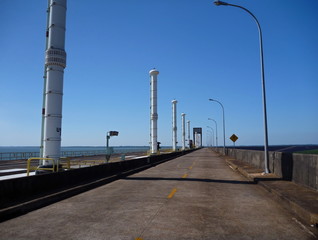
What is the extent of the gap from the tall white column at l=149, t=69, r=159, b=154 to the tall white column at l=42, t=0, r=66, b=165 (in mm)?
31727

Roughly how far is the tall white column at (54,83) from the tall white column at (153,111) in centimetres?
3173

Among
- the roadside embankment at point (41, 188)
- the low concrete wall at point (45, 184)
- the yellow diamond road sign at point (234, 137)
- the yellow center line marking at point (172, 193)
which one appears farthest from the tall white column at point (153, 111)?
the yellow center line marking at point (172, 193)

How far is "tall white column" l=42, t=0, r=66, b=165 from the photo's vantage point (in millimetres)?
13891

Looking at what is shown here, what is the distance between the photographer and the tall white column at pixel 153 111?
45.7 metres

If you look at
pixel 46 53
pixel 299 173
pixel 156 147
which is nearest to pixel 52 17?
pixel 46 53

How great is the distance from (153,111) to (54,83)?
33021mm

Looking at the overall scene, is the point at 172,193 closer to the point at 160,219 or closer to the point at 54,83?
the point at 160,219

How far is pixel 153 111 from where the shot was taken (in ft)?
153

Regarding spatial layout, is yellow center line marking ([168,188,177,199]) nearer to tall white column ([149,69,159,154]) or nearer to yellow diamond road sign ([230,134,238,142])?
yellow diamond road sign ([230,134,238,142])

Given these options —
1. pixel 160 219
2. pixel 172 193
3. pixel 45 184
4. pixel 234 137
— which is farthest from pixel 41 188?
pixel 234 137

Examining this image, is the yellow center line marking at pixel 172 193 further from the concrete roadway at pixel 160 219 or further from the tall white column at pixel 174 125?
the tall white column at pixel 174 125

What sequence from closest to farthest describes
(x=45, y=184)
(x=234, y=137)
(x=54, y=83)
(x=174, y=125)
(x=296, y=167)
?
(x=45, y=184), (x=296, y=167), (x=54, y=83), (x=234, y=137), (x=174, y=125)

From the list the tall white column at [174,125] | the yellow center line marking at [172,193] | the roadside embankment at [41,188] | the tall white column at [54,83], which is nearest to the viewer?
the roadside embankment at [41,188]

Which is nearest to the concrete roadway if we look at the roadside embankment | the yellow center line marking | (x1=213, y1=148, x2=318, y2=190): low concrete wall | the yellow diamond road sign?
the yellow center line marking
